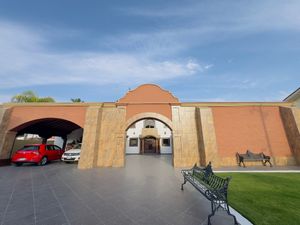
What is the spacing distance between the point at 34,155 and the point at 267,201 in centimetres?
1231

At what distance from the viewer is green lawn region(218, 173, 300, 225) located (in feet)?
9.37

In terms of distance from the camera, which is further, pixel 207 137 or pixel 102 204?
pixel 207 137

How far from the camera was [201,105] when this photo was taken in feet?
34.2

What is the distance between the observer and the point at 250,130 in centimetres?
970

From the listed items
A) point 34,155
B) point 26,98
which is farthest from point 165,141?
point 26,98

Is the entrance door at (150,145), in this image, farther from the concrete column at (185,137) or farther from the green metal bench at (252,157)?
the green metal bench at (252,157)

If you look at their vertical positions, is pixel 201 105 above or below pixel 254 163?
above

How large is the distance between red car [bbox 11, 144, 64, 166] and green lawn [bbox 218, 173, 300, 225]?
37.2 feet

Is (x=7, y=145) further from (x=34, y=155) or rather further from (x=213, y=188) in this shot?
(x=213, y=188)

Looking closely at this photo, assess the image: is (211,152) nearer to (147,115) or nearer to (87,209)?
(147,115)

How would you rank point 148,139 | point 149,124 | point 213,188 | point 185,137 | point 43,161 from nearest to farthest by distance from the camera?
point 213,188 → point 185,137 → point 43,161 → point 148,139 → point 149,124

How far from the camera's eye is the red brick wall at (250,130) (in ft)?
30.9

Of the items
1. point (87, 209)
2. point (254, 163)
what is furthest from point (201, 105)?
point (87, 209)

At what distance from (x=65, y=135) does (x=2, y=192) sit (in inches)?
598
